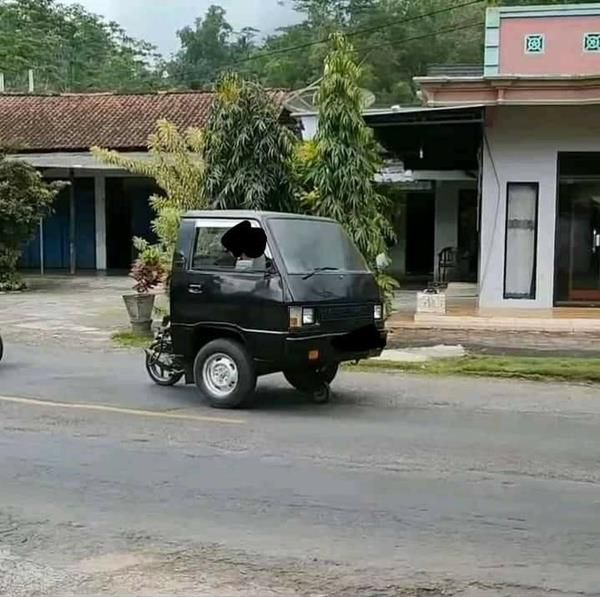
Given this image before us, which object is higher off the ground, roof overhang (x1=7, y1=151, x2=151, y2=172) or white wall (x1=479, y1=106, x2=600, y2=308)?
roof overhang (x1=7, y1=151, x2=151, y2=172)

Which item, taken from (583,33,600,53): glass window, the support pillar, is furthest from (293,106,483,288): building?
the support pillar

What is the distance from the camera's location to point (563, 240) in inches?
734

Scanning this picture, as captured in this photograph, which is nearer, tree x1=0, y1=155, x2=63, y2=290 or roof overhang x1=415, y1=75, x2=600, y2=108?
roof overhang x1=415, y1=75, x2=600, y2=108

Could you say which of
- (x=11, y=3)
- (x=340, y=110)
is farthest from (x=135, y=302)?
(x=11, y=3)

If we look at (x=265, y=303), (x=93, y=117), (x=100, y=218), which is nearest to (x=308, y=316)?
(x=265, y=303)

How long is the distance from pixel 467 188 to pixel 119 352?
52.9 feet

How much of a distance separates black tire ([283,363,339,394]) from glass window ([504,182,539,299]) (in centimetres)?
890

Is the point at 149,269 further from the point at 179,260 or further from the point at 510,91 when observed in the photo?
the point at 510,91

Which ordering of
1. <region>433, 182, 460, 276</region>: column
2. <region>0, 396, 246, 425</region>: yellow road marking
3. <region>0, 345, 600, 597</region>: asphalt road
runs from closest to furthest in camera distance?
<region>0, 345, 600, 597</region>: asphalt road < <region>0, 396, 246, 425</region>: yellow road marking < <region>433, 182, 460, 276</region>: column

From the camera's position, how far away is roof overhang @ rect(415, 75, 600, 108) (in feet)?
55.8

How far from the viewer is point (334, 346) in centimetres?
985

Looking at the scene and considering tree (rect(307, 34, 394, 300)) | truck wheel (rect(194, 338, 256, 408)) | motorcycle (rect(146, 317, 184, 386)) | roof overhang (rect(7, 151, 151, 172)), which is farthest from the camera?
roof overhang (rect(7, 151, 151, 172))

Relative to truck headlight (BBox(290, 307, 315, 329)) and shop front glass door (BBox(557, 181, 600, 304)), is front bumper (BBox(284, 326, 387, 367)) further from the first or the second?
shop front glass door (BBox(557, 181, 600, 304))

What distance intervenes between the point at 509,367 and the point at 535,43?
835 centimetres
